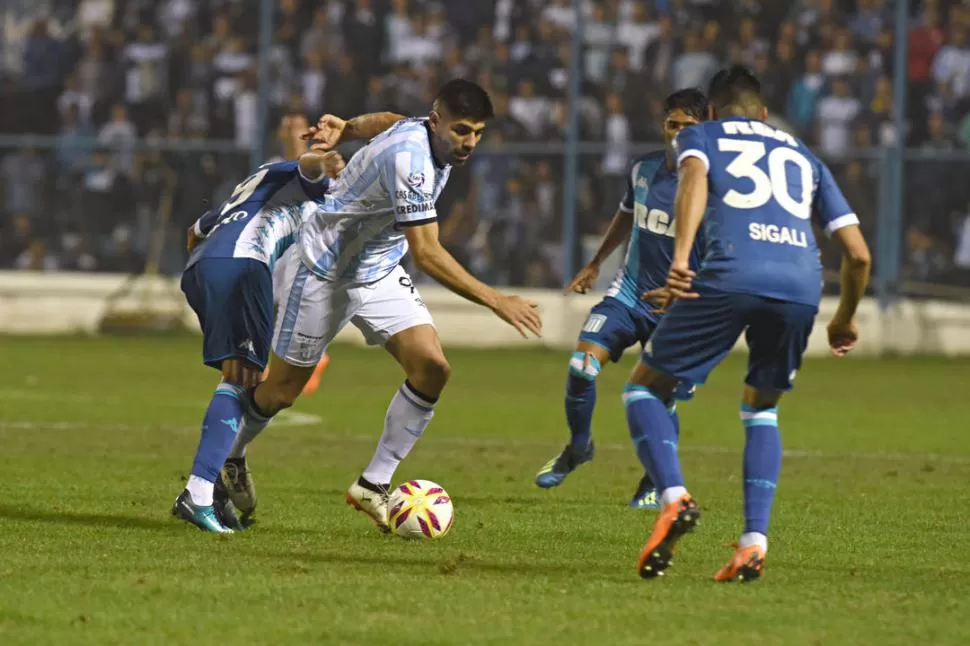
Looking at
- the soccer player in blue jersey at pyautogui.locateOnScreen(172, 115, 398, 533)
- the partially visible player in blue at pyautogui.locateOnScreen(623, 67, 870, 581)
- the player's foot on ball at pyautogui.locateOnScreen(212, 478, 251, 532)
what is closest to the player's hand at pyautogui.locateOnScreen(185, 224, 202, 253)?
the soccer player in blue jersey at pyautogui.locateOnScreen(172, 115, 398, 533)

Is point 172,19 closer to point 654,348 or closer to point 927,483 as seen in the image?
point 927,483

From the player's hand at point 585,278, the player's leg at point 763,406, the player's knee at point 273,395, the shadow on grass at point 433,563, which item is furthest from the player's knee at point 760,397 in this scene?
the player's hand at point 585,278

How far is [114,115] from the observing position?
82.0 ft

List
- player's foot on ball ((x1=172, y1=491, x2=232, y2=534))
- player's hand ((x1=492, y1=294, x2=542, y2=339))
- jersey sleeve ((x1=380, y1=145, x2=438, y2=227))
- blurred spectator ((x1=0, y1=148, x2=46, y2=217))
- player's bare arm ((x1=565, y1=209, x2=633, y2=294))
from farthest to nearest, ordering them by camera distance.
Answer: blurred spectator ((x1=0, y1=148, x2=46, y2=217))
player's bare arm ((x1=565, y1=209, x2=633, y2=294))
player's foot on ball ((x1=172, y1=491, x2=232, y2=534))
jersey sleeve ((x1=380, y1=145, x2=438, y2=227))
player's hand ((x1=492, y1=294, x2=542, y2=339))

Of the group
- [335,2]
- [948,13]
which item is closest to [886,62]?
[948,13]

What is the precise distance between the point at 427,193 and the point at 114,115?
18.4 meters

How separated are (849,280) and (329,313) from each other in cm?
277

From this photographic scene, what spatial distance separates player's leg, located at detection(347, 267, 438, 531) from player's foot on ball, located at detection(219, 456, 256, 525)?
1.57 feet

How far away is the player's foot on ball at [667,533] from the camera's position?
633cm

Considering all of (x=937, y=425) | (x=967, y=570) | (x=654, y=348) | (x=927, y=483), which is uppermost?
(x=654, y=348)

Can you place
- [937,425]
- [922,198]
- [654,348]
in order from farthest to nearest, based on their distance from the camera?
[922,198], [937,425], [654,348]

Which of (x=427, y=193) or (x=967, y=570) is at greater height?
(x=427, y=193)

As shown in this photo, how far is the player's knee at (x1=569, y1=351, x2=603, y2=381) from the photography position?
9625 millimetres

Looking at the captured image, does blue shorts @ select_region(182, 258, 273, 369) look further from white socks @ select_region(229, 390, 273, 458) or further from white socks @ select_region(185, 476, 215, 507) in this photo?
white socks @ select_region(185, 476, 215, 507)
